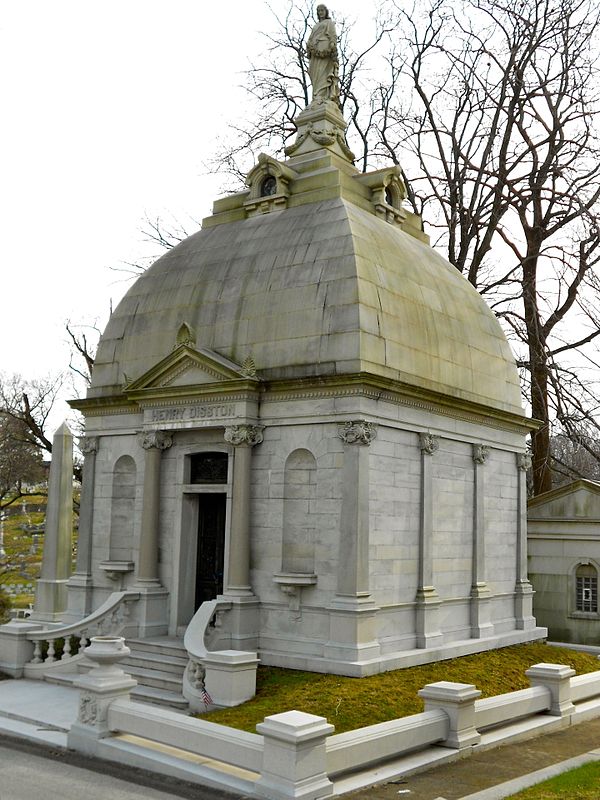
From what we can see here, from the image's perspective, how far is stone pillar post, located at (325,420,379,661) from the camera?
1495 cm

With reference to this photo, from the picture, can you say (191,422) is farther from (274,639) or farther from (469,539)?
(469,539)

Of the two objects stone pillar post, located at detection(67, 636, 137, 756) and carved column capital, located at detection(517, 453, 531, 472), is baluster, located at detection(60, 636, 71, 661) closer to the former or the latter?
stone pillar post, located at detection(67, 636, 137, 756)

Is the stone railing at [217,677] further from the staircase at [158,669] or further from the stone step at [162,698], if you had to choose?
the staircase at [158,669]

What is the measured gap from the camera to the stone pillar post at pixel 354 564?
1495cm

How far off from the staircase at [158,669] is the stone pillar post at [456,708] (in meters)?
4.37

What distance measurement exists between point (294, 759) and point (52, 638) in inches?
347

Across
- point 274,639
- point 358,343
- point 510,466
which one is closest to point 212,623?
point 274,639

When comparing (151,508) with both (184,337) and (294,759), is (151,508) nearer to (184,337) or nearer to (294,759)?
(184,337)

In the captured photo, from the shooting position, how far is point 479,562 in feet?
61.6

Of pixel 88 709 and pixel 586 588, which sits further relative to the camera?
pixel 586 588

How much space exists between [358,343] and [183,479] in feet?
15.8

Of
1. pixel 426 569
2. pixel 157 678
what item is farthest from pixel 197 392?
pixel 426 569

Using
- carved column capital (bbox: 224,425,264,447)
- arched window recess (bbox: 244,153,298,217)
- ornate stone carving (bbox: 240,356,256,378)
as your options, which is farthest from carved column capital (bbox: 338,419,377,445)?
arched window recess (bbox: 244,153,298,217)

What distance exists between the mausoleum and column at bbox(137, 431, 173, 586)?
4cm
